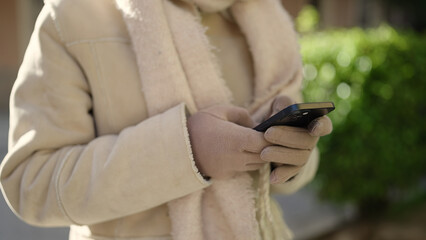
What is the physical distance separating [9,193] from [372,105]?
3.28 meters

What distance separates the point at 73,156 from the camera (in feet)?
3.71

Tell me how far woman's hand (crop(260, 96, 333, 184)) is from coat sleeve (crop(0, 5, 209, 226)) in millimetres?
183

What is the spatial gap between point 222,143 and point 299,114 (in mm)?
192

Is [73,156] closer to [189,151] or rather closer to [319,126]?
[189,151]

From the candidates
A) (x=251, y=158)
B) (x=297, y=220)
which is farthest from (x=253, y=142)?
(x=297, y=220)

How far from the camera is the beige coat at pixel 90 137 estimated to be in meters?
1.11

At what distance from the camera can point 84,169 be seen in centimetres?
112

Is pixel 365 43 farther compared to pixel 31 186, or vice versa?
pixel 365 43

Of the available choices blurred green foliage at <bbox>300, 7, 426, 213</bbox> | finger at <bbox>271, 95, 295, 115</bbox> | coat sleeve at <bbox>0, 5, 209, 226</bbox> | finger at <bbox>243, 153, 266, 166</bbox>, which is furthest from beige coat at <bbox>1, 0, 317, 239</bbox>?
blurred green foliage at <bbox>300, 7, 426, 213</bbox>

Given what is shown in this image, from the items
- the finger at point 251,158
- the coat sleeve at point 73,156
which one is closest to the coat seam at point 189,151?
the coat sleeve at point 73,156

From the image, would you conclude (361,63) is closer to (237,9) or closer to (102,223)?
(237,9)

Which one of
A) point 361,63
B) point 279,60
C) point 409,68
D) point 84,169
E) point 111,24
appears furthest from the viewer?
point 409,68

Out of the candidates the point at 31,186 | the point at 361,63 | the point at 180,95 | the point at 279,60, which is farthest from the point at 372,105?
the point at 31,186

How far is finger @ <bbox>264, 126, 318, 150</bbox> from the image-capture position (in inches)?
40.7
